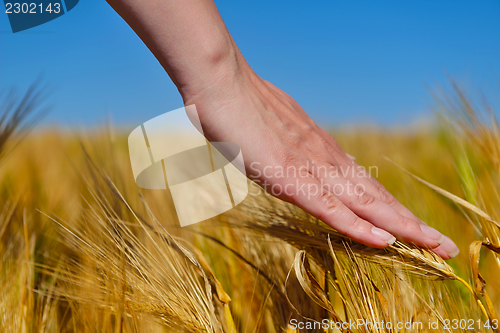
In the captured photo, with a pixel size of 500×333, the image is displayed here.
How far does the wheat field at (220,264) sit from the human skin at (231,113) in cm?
4

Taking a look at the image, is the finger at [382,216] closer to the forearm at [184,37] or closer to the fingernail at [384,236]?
the fingernail at [384,236]

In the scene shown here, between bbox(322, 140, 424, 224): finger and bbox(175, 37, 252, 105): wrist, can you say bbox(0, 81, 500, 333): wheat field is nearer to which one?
bbox(322, 140, 424, 224): finger

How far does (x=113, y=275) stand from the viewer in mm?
514

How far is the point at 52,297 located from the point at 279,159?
0.52 metres

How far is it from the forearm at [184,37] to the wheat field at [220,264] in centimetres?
19

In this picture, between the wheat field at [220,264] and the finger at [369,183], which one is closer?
the wheat field at [220,264]

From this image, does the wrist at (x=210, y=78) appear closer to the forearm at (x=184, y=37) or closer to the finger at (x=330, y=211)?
the forearm at (x=184, y=37)

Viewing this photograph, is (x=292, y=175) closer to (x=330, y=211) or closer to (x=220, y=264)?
(x=330, y=211)

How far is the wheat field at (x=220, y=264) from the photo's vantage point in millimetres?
485

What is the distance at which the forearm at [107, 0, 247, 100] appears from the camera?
544 millimetres

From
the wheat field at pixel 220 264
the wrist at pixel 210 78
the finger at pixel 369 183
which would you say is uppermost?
the wrist at pixel 210 78

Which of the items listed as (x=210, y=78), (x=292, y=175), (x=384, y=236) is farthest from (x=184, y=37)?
(x=384, y=236)

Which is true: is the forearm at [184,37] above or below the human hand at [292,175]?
above

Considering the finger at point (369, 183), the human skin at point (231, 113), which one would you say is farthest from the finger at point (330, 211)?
the finger at point (369, 183)
